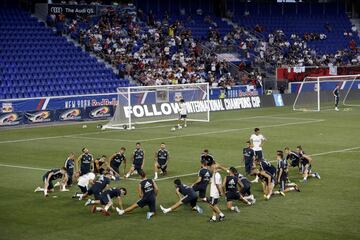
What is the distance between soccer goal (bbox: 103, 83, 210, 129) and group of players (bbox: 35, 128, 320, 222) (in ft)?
53.8

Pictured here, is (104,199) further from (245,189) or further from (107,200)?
(245,189)

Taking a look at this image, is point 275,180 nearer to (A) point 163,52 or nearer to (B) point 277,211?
(B) point 277,211

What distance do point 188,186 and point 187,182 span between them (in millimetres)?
3238

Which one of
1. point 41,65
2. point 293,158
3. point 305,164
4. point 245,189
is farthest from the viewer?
point 41,65

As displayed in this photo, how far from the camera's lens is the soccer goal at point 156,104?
1837 inches

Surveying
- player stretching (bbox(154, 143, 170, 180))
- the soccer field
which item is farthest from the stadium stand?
player stretching (bbox(154, 143, 170, 180))

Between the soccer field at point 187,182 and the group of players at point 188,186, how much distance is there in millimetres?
362

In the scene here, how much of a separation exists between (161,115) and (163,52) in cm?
1570

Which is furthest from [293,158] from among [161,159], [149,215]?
[149,215]

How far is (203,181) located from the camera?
75.9 feet

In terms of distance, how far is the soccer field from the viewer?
1969 cm

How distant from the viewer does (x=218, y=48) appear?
69.9 meters

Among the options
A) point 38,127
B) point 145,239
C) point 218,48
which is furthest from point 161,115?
point 145,239

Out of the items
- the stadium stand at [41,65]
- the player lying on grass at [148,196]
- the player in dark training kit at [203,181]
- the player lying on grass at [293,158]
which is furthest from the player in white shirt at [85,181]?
the stadium stand at [41,65]
